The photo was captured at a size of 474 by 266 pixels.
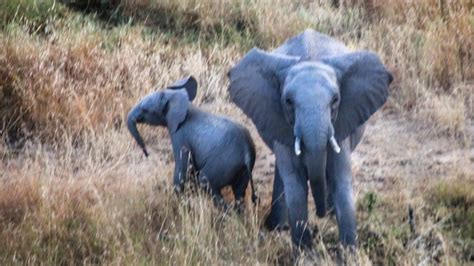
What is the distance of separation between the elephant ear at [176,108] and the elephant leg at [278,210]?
78cm

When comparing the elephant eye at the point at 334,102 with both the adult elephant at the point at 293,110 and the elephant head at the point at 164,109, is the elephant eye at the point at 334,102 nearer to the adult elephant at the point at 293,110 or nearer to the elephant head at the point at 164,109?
the adult elephant at the point at 293,110

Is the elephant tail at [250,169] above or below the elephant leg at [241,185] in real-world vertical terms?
above

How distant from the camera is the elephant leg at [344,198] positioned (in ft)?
21.0

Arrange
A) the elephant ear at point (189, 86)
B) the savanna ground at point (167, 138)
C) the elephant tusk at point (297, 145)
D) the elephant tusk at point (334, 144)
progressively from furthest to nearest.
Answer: the elephant ear at point (189, 86) → the savanna ground at point (167, 138) → the elephant tusk at point (334, 144) → the elephant tusk at point (297, 145)

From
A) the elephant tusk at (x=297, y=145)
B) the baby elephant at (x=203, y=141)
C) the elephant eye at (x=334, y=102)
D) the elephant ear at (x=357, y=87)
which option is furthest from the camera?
the baby elephant at (x=203, y=141)

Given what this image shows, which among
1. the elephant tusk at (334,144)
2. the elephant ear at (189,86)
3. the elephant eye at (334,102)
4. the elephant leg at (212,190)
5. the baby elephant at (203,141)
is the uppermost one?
the elephant eye at (334,102)

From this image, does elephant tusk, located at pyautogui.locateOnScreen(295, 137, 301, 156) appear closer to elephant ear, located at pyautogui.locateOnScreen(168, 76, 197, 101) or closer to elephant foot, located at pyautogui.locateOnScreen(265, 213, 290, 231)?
Answer: elephant foot, located at pyautogui.locateOnScreen(265, 213, 290, 231)

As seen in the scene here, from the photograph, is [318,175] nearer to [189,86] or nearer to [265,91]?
[265,91]

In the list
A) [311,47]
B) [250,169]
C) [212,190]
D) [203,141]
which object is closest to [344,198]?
[250,169]

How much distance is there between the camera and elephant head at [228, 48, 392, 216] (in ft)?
19.5

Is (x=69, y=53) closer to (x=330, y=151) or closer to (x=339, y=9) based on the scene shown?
(x=339, y=9)

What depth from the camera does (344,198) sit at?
6.41 meters

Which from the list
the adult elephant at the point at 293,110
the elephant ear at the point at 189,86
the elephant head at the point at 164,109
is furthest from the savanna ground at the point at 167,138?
the elephant ear at the point at 189,86

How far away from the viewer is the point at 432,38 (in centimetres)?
976
